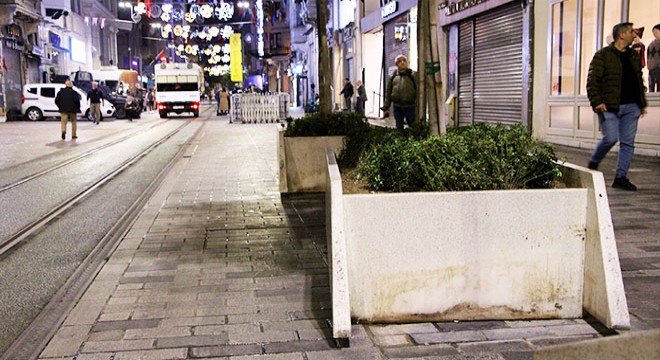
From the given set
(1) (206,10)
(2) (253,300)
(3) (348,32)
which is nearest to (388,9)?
(3) (348,32)

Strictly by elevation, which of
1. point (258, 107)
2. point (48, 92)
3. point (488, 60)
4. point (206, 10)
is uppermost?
point (206, 10)

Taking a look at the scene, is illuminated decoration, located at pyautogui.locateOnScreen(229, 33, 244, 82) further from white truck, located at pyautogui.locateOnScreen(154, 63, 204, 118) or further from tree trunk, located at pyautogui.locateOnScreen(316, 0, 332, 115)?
tree trunk, located at pyautogui.locateOnScreen(316, 0, 332, 115)

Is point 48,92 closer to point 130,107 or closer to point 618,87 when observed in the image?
point 130,107

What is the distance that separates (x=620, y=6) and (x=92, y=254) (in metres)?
10.9

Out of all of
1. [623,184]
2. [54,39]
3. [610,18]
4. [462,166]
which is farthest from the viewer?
[54,39]

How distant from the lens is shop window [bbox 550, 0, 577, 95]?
1485 cm

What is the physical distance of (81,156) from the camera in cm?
1563

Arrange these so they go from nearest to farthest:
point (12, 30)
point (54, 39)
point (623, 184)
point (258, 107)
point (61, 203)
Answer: point (623, 184) → point (61, 203) → point (258, 107) → point (12, 30) → point (54, 39)

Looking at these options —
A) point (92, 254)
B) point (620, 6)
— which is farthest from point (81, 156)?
point (620, 6)

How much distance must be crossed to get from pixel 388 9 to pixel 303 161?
19.3 m

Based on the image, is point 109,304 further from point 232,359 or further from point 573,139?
point 573,139

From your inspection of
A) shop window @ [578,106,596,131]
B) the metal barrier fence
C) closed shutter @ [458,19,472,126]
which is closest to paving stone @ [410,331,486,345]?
shop window @ [578,106,596,131]

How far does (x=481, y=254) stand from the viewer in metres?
4.14

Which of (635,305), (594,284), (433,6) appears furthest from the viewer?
(433,6)
